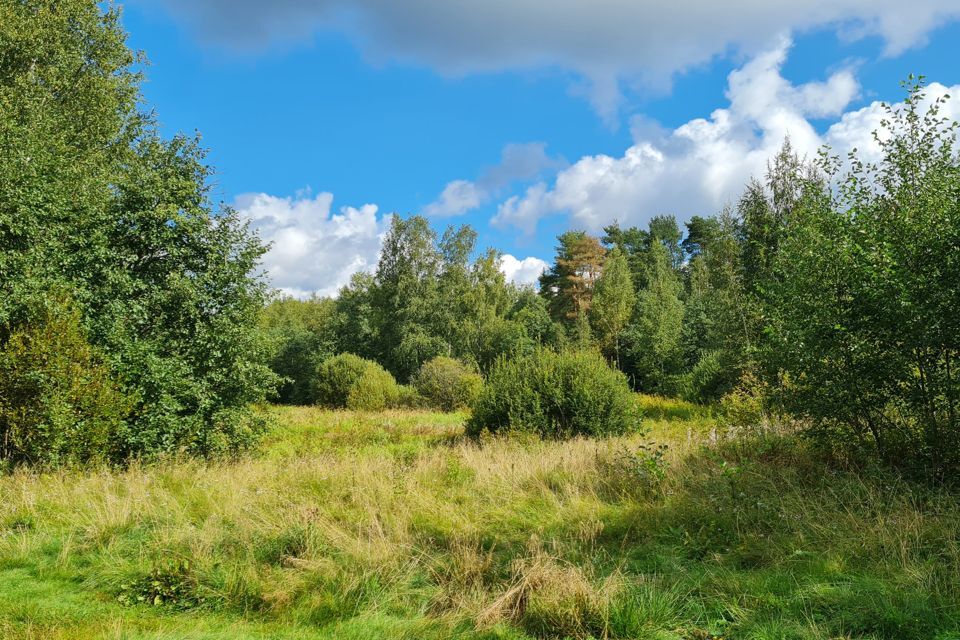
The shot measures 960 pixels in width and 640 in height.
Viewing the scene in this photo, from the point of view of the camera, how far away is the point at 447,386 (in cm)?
3006

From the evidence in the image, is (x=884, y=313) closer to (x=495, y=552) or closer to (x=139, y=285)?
(x=495, y=552)

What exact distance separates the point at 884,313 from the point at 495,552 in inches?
209

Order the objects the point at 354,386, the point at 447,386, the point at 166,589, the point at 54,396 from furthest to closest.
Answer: the point at 447,386 < the point at 354,386 < the point at 54,396 < the point at 166,589

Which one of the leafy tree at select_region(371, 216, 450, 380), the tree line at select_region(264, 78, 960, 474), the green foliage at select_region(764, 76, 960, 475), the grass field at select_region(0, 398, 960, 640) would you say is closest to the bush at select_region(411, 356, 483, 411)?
the leafy tree at select_region(371, 216, 450, 380)

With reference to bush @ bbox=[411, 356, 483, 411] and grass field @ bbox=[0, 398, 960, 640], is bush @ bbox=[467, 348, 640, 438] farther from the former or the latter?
bush @ bbox=[411, 356, 483, 411]

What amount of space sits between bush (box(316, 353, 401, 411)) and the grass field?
19.9 m

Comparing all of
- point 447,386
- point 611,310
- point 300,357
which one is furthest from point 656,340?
point 300,357

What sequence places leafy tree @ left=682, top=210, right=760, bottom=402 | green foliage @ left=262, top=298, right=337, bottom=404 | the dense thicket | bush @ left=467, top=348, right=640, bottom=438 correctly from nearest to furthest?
the dense thicket
bush @ left=467, top=348, right=640, bottom=438
leafy tree @ left=682, top=210, right=760, bottom=402
green foliage @ left=262, top=298, right=337, bottom=404

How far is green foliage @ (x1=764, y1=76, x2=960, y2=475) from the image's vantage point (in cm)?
618

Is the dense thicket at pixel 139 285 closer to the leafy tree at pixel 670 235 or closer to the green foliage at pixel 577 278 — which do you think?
the green foliage at pixel 577 278

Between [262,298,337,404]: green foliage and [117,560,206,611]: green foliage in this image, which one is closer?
[117,560,206,611]: green foliage

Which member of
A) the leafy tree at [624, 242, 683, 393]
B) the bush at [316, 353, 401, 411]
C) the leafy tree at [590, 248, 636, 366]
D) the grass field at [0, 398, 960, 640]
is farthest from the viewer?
→ the leafy tree at [590, 248, 636, 366]

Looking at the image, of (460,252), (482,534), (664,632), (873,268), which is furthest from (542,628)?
(460,252)

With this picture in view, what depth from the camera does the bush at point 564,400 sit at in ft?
41.7
